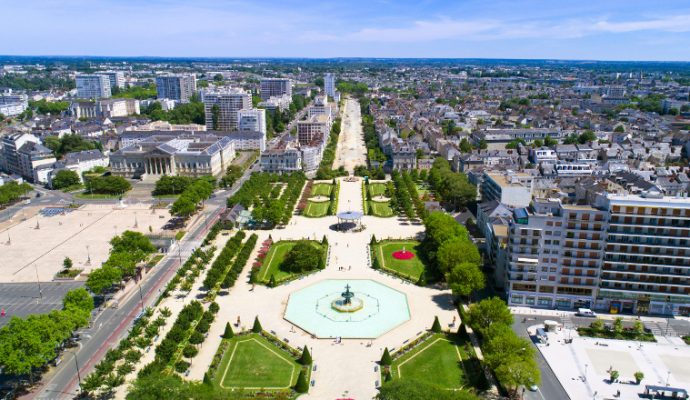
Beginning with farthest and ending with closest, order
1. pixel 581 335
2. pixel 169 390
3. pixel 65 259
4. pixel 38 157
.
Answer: pixel 38 157 → pixel 65 259 → pixel 581 335 → pixel 169 390

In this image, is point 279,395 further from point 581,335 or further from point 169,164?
point 169,164

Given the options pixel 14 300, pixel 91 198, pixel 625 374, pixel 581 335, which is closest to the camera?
pixel 625 374

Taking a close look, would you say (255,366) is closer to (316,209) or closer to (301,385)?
(301,385)

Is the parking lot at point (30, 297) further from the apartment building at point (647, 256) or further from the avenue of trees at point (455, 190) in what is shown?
the apartment building at point (647, 256)

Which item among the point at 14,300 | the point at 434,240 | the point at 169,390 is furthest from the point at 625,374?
the point at 14,300

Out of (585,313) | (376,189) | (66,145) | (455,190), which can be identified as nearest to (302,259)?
(585,313)

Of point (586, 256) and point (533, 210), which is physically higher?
point (533, 210)
